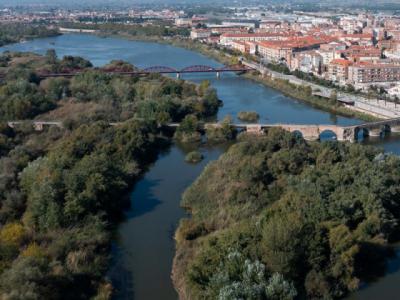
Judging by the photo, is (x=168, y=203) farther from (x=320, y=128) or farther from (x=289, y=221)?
(x=320, y=128)

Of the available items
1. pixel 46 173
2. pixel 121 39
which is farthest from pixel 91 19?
pixel 46 173

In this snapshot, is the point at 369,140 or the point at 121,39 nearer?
the point at 369,140

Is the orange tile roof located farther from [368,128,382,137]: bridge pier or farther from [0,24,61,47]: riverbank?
[0,24,61,47]: riverbank

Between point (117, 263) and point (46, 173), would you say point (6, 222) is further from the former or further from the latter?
point (117, 263)

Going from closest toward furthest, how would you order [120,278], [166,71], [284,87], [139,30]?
[120,278] → [284,87] → [166,71] → [139,30]

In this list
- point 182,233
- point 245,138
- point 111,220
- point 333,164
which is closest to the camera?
point 182,233

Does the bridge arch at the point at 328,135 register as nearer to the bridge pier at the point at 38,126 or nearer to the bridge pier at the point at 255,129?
the bridge pier at the point at 255,129

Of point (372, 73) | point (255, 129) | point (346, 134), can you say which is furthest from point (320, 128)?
point (372, 73)
